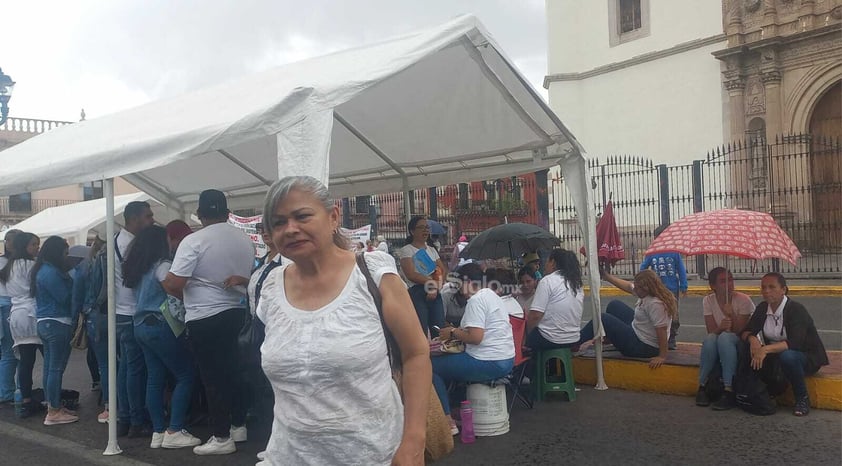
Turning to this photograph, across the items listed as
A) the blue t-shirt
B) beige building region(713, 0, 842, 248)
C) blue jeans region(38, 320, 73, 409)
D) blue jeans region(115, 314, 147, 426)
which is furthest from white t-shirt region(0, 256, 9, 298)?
beige building region(713, 0, 842, 248)

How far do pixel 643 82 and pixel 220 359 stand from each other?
73.5 ft

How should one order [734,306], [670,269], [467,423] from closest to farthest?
[467,423], [734,306], [670,269]

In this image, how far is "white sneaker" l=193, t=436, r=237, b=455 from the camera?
524 centimetres

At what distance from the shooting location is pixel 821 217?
18344mm

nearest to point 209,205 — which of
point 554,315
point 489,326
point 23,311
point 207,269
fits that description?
point 207,269

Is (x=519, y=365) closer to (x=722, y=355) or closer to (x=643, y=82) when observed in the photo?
(x=722, y=355)

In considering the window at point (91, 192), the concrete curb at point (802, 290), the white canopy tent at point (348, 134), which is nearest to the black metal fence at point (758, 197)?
the concrete curb at point (802, 290)

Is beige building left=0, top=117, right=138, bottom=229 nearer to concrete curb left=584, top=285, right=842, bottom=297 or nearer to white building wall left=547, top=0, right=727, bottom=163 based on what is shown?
white building wall left=547, top=0, right=727, bottom=163

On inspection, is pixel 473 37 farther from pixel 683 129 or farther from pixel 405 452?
pixel 683 129

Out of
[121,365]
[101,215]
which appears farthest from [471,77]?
[101,215]

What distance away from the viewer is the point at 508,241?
30.3 ft

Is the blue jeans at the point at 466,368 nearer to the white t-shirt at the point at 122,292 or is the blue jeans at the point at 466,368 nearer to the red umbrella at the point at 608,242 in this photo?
the white t-shirt at the point at 122,292

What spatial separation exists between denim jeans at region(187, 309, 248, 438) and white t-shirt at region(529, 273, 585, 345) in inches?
106

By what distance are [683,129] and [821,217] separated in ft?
20.6
